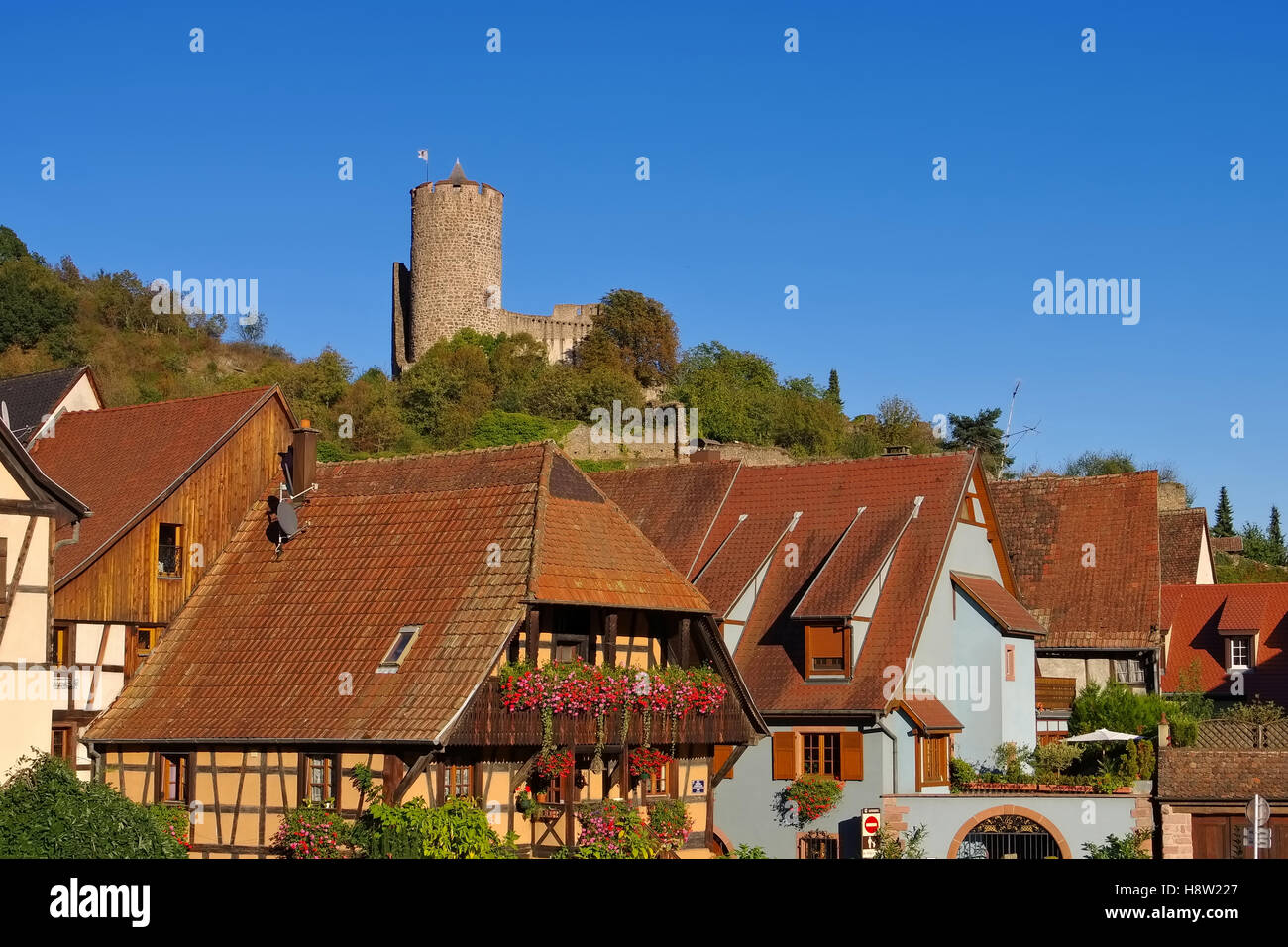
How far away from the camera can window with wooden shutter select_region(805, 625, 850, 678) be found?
30156 mm

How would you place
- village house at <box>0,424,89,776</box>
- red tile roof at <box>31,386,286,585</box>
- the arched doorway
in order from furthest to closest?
the arched doorway
red tile roof at <box>31,386,286,585</box>
village house at <box>0,424,89,776</box>

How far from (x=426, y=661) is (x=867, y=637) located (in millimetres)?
10650

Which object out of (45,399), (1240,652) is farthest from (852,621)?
(1240,652)

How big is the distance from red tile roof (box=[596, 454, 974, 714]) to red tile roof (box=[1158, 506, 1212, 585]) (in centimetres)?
1777

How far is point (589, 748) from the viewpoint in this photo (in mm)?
23484

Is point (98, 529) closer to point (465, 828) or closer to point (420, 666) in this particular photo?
point (420, 666)

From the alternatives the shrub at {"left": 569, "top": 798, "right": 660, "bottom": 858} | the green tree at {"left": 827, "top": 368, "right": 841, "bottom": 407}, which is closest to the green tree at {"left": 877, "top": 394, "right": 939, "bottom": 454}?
the green tree at {"left": 827, "top": 368, "right": 841, "bottom": 407}

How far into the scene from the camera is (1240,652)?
4266 centimetres

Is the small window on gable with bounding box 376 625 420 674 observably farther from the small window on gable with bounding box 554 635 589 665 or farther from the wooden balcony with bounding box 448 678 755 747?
the small window on gable with bounding box 554 635 589 665

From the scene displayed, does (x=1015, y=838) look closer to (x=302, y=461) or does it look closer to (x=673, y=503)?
(x=673, y=503)

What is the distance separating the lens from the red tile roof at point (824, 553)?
30.2 metres

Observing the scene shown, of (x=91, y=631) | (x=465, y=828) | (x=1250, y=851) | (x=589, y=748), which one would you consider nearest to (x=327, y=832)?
(x=465, y=828)

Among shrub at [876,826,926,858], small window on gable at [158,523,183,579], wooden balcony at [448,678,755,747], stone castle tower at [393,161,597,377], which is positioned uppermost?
stone castle tower at [393,161,597,377]
